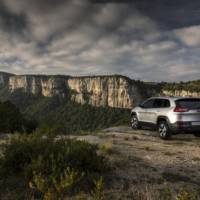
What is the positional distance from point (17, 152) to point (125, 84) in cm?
11027

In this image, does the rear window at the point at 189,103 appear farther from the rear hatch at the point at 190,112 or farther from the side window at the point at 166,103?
the side window at the point at 166,103

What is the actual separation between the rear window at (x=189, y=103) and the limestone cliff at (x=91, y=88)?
303 ft

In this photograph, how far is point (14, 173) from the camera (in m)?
5.65

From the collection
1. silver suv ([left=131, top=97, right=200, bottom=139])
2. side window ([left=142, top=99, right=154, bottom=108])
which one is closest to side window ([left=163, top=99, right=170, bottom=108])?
silver suv ([left=131, top=97, right=200, bottom=139])

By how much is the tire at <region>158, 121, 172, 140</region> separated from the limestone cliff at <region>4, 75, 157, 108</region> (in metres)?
92.0

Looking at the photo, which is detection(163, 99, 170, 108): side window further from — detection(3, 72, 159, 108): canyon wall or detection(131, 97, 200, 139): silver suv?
detection(3, 72, 159, 108): canyon wall

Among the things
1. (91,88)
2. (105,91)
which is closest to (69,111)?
(91,88)

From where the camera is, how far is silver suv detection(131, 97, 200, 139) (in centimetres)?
1103

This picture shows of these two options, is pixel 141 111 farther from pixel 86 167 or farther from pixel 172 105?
pixel 86 167

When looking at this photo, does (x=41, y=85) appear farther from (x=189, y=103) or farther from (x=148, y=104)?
(x=189, y=103)

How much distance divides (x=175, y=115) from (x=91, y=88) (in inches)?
4539

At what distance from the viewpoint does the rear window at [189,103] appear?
11141mm

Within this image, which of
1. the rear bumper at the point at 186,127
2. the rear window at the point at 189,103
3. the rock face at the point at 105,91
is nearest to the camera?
the rear bumper at the point at 186,127

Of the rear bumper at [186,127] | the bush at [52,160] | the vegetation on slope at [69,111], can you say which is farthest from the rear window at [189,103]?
the vegetation on slope at [69,111]
